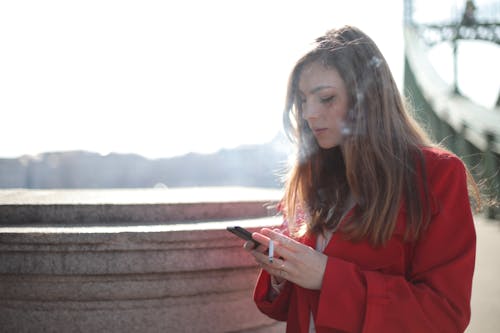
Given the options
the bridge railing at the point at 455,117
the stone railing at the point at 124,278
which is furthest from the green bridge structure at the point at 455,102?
the stone railing at the point at 124,278

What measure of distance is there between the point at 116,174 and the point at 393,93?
30.2 ft

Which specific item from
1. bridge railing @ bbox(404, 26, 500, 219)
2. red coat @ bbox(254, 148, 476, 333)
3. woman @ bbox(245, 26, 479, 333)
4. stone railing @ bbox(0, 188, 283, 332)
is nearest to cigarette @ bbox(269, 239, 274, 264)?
woman @ bbox(245, 26, 479, 333)

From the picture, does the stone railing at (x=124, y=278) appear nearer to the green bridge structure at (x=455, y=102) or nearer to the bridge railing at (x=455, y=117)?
the bridge railing at (x=455, y=117)

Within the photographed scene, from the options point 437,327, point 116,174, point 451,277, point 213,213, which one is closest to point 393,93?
point 451,277

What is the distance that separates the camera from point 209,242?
228 centimetres

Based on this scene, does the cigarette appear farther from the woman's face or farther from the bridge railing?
the bridge railing

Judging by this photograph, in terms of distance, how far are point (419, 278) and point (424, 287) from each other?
0.18ft

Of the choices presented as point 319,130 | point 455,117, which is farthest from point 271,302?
point 455,117

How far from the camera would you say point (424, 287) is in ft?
4.87

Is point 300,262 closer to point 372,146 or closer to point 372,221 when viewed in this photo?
point 372,221

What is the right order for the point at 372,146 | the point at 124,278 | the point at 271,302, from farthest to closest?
1. the point at 124,278
2. the point at 271,302
3. the point at 372,146

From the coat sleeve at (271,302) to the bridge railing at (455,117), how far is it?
12.9ft

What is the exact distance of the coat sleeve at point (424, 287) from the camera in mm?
1458

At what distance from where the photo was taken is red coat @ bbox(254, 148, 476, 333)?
4.79 feet
